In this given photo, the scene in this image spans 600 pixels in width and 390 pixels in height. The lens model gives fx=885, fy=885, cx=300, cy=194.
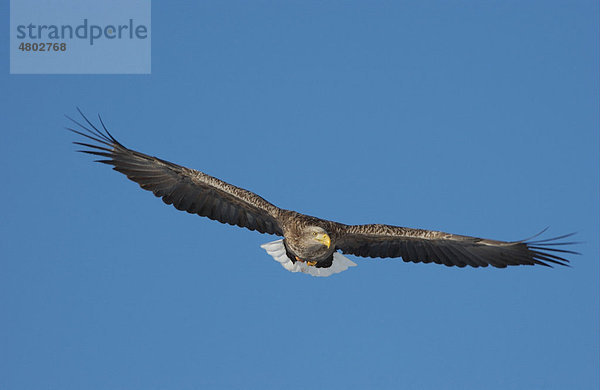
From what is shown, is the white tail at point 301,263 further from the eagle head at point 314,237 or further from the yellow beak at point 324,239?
the yellow beak at point 324,239

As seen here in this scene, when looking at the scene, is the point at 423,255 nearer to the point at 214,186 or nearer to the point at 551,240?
the point at 551,240

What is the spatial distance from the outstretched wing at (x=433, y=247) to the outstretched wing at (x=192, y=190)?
1186 millimetres

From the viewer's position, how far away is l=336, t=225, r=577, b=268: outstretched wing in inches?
490

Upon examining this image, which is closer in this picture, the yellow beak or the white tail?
the yellow beak

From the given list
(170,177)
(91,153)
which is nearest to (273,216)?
(170,177)

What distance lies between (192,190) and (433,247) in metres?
3.56

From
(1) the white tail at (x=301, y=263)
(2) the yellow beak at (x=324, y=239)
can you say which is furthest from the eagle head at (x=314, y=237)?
(1) the white tail at (x=301, y=263)

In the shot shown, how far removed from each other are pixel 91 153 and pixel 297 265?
3402 millimetres

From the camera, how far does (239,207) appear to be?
12828 millimetres

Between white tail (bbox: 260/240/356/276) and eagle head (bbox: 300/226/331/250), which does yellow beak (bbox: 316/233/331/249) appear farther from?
white tail (bbox: 260/240/356/276)

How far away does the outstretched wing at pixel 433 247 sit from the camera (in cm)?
1244

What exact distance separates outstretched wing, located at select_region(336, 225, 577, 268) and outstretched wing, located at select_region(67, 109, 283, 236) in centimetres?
119

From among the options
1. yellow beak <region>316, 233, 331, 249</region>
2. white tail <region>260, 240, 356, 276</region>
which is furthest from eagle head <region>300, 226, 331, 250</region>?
white tail <region>260, 240, 356, 276</region>

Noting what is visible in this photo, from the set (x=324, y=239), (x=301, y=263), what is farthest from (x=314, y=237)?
(x=301, y=263)
